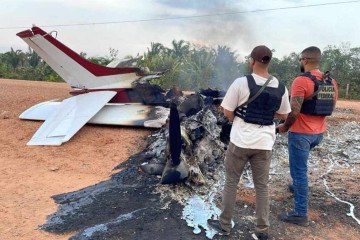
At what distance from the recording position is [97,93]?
838 cm

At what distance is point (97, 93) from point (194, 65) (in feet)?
42.6

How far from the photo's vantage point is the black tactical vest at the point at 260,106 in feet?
11.4

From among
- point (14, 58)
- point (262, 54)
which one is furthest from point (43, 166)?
point (14, 58)

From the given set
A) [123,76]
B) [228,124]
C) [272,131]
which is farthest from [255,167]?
[123,76]

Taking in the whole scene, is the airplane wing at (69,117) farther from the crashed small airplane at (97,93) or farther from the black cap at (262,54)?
the black cap at (262,54)

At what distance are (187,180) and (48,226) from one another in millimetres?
1831

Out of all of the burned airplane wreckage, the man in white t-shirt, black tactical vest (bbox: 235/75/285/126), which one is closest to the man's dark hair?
the man in white t-shirt

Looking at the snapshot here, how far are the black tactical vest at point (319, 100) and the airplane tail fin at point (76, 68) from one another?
5223 mm

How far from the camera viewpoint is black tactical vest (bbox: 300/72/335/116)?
402 cm

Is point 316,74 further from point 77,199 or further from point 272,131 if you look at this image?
point 77,199

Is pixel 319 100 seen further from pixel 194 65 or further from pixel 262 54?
pixel 194 65

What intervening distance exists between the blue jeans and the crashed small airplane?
3.89 meters

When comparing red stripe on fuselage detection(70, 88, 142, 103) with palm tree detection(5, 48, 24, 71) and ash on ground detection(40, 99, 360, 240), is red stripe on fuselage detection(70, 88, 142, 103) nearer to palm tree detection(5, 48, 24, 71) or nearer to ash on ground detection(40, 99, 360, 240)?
ash on ground detection(40, 99, 360, 240)

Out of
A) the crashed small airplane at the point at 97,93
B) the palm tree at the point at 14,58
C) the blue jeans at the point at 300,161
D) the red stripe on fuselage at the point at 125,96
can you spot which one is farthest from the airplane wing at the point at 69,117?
the palm tree at the point at 14,58
